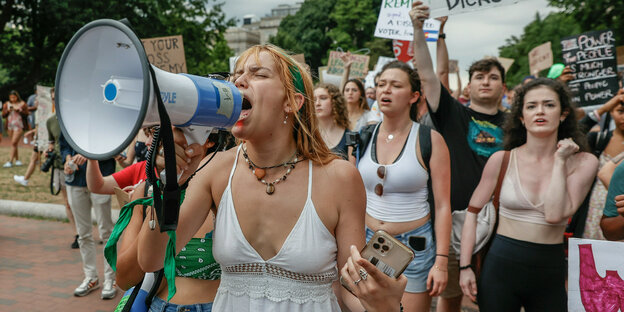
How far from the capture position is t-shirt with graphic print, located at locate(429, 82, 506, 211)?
12.2 feet

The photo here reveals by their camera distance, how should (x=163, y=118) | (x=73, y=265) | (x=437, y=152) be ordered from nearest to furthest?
(x=163, y=118) → (x=437, y=152) → (x=73, y=265)

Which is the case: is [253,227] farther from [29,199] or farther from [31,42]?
[31,42]

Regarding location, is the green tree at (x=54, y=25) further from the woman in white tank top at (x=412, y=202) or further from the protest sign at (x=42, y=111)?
the woman in white tank top at (x=412, y=202)

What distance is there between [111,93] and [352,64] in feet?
29.3

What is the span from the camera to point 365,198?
189 centimetres

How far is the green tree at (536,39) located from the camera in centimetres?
3563

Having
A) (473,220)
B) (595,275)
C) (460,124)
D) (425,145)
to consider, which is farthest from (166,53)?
(595,275)

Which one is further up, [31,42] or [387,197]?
[31,42]

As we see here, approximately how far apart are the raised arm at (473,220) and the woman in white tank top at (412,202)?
0.44 feet

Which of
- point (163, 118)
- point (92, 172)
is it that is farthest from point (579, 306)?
point (92, 172)

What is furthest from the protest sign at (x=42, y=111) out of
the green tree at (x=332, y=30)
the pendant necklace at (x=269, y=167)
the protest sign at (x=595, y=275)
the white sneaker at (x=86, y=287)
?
the green tree at (x=332, y=30)

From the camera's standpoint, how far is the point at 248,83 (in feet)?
5.61

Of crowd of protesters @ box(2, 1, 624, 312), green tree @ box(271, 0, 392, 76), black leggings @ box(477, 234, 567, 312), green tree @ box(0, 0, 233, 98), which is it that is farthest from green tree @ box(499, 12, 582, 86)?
black leggings @ box(477, 234, 567, 312)

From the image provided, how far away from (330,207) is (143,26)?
23.6 m
